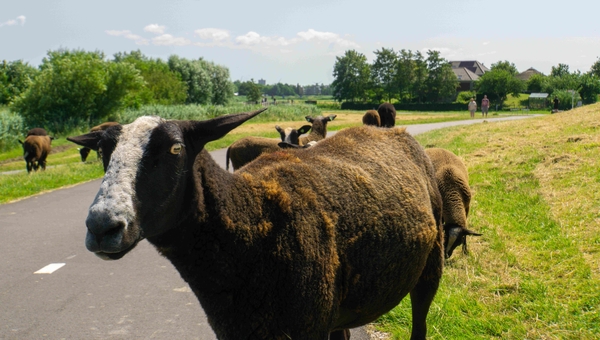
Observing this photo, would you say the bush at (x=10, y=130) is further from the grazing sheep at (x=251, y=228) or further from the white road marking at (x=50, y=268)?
the grazing sheep at (x=251, y=228)

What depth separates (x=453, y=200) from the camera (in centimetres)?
746

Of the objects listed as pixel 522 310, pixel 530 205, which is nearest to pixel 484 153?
pixel 530 205

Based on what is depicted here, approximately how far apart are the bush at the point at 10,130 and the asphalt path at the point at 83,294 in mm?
23816

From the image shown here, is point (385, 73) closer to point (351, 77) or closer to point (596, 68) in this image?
point (351, 77)

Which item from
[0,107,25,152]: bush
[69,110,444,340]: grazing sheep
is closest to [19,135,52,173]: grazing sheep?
[0,107,25,152]: bush

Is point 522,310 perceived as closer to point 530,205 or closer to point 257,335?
point 257,335

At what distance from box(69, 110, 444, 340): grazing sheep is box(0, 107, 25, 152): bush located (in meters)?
31.9

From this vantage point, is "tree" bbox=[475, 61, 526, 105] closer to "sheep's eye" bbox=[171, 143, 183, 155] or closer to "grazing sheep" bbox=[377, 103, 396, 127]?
"grazing sheep" bbox=[377, 103, 396, 127]

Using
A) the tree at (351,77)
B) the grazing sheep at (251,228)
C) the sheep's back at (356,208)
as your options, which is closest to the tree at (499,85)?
the tree at (351,77)

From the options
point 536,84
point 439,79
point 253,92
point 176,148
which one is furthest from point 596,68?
point 176,148

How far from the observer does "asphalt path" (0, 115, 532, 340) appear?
5480 millimetres

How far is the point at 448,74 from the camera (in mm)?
87875

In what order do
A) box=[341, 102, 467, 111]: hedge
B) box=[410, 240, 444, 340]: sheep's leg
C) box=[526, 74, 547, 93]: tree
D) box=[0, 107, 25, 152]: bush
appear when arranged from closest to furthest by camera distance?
box=[410, 240, 444, 340]: sheep's leg < box=[0, 107, 25, 152]: bush < box=[341, 102, 467, 111]: hedge < box=[526, 74, 547, 93]: tree

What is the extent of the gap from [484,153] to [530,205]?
703 cm
